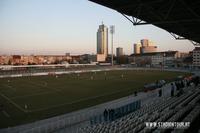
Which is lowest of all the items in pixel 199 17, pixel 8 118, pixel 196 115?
pixel 8 118

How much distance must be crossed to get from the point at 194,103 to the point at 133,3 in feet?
33.5

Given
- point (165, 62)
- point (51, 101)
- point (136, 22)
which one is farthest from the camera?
point (165, 62)

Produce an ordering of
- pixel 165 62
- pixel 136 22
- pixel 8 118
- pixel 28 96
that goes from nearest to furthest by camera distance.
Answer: pixel 136 22, pixel 8 118, pixel 28 96, pixel 165 62

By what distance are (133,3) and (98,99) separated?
72.4ft

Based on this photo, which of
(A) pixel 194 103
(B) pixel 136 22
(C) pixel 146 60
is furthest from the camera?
(C) pixel 146 60

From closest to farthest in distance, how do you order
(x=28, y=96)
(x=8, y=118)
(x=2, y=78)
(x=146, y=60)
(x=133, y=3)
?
(x=133, y=3) → (x=8, y=118) → (x=28, y=96) → (x=2, y=78) → (x=146, y=60)

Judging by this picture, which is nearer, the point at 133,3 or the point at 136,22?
the point at 133,3

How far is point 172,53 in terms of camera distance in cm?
16962

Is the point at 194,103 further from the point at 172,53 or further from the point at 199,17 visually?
the point at 172,53

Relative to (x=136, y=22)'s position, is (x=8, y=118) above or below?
below

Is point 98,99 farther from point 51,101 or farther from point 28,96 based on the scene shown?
point 28,96

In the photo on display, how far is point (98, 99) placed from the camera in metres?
32.4

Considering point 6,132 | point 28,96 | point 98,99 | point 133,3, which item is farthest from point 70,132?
point 28,96

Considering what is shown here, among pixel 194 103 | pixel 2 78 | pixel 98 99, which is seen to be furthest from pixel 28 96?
pixel 2 78
